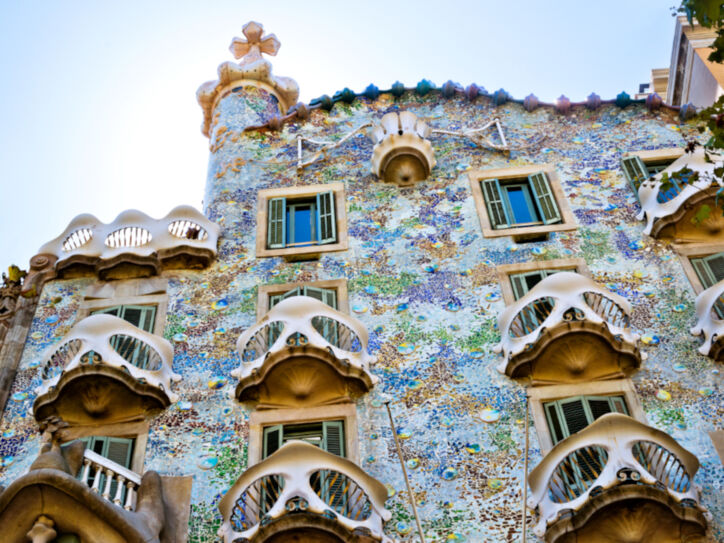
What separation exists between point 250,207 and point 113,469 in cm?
696

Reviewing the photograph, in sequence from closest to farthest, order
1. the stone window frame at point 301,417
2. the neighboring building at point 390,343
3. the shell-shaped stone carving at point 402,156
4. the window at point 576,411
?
the neighboring building at point 390,343
the window at point 576,411
the stone window frame at point 301,417
the shell-shaped stone carving at point 402,156

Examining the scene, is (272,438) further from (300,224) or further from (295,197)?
(295,197)

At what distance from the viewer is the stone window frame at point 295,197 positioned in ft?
59.3

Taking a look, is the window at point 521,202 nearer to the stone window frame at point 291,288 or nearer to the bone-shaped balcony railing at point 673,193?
the bone-shaped balcony railing at point 673,193

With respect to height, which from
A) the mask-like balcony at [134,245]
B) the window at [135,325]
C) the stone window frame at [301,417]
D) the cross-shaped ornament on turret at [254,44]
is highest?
the cross-shaped ornament on turret at [254,44]

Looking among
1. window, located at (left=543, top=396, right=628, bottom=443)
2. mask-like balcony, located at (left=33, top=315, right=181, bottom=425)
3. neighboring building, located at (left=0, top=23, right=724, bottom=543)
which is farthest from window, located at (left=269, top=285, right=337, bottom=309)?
window, located at (left=543, top=396, right=628, bottom=443)

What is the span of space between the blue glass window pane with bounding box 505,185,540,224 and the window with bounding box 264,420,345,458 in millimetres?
5531

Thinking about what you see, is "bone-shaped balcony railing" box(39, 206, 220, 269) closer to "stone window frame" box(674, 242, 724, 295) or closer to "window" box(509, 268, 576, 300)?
"window" box(509, 268, 576, 300)

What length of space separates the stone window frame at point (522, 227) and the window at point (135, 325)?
18.3 feet

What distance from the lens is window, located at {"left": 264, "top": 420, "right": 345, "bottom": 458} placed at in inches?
577

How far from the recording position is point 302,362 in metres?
15.0

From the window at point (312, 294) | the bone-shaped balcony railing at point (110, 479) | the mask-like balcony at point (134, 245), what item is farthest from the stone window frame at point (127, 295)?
the bone-shaped balcony railing at point (110, 479)

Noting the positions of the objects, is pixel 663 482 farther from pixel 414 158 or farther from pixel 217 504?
pixel 414 158

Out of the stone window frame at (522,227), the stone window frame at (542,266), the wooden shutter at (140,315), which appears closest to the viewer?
the wooden shutter at (140,315)
